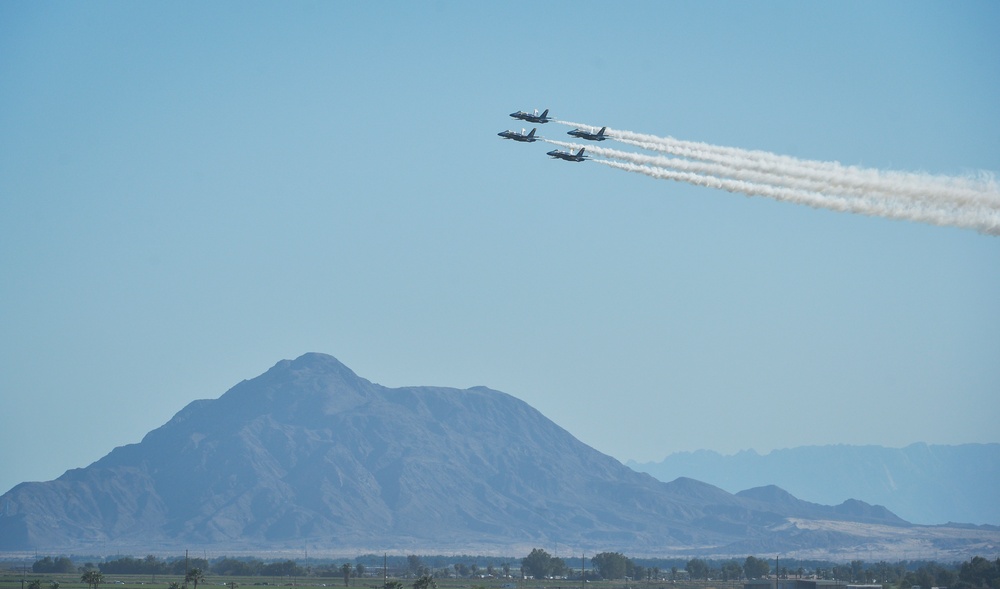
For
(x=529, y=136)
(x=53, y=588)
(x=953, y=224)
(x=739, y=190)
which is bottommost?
(x=53, y=588)

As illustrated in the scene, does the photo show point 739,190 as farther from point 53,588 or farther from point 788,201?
point 53,588

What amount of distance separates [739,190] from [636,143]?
14.2 m

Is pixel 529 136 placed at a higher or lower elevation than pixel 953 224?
higher

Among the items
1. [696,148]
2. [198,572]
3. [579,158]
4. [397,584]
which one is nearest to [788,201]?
[696,148]

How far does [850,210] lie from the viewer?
114438mm

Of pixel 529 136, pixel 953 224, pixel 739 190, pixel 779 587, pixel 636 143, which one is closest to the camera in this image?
pixel 953 224

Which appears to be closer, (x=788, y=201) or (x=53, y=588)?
(x=788, y=201)

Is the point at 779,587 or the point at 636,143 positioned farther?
the point at 779,587

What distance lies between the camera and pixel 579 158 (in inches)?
5438

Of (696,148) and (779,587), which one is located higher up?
(696,148)

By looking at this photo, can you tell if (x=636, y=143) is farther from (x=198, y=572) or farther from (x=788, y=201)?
(x=198, y=572)

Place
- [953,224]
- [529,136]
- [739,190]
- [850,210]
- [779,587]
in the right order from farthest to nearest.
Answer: [779,587]
[529,136]
[739,190]
[850,210]
[953,224]

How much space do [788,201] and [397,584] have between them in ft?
285

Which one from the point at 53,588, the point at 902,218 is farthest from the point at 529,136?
the point at 53,588
